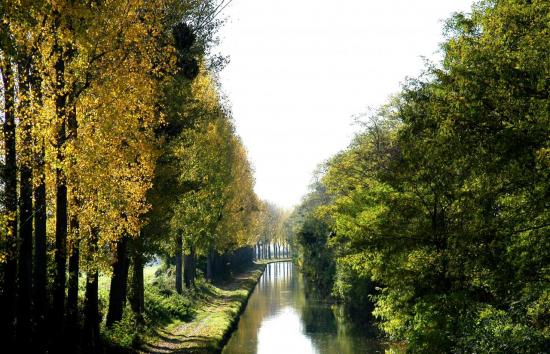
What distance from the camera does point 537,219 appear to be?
1281 cm

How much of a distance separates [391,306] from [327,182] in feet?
66.5

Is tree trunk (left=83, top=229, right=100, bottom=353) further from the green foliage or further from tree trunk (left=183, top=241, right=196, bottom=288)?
tree trunk (left=183, top=241, right=196, bottom=288)

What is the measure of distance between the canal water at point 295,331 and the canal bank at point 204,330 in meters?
0.73

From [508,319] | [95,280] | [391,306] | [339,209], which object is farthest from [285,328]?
[508,319]

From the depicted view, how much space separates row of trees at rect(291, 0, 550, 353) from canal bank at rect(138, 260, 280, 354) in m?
8.08

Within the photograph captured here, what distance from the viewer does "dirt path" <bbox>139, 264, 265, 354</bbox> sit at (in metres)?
22.1

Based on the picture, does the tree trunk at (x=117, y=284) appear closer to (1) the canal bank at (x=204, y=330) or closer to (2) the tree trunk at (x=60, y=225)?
(1) the canal bank at (x=204, y=330)

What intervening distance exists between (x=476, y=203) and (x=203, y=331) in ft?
57.2

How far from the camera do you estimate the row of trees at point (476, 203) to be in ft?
38.7

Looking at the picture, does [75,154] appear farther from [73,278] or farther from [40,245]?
[73,278]

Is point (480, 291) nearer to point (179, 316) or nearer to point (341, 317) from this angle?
point (179, 316)

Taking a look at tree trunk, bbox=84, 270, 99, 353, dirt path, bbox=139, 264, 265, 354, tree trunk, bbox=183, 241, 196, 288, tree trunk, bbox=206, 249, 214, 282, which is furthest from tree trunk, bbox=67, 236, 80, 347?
tree trunk, bbox=206, 249, 214, 282

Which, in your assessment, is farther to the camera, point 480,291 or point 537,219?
point 480,291

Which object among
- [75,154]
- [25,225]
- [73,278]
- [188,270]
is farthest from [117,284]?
[188,270]
